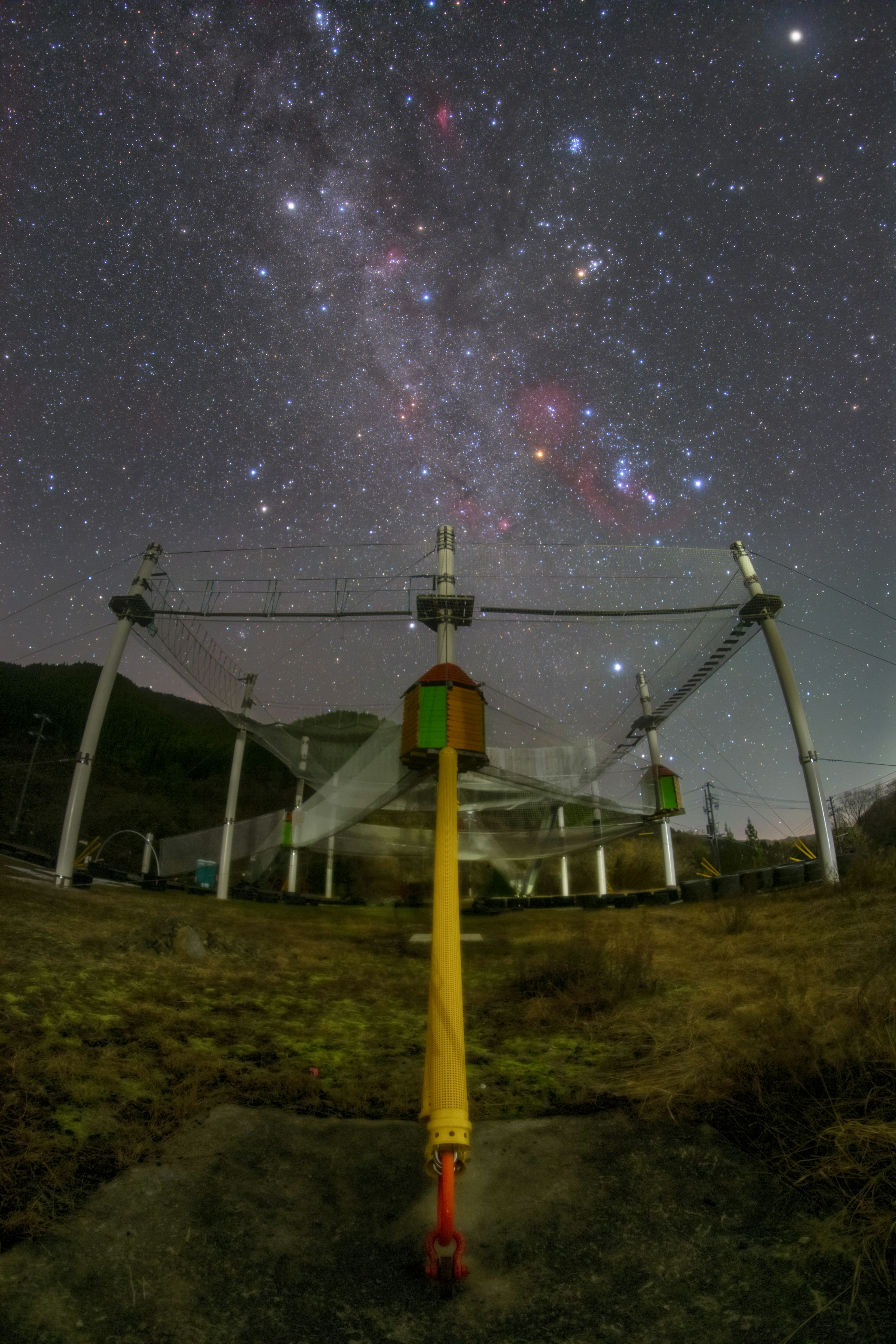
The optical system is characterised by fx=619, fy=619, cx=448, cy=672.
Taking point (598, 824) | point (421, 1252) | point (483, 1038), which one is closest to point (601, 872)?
point (598, 824)

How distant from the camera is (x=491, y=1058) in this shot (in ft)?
17.5

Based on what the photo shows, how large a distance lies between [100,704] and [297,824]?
5.30 metres

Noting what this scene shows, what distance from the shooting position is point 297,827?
1480cm

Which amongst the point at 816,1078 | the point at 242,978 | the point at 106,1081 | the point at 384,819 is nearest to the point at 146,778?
the point at 384,819

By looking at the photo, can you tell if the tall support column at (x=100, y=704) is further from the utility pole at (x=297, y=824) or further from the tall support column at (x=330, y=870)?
the tall support column at (x=330, y=870)

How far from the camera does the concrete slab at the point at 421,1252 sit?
2.52m

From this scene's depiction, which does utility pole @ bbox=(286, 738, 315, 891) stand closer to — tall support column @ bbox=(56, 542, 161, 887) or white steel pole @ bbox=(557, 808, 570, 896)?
tall support column @ bbox=(56, 542, 161, 887)

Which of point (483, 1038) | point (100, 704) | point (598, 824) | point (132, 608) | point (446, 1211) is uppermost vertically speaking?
point (132, 608)

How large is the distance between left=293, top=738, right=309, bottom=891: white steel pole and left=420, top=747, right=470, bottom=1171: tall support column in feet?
34.5

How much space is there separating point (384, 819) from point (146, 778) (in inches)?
708

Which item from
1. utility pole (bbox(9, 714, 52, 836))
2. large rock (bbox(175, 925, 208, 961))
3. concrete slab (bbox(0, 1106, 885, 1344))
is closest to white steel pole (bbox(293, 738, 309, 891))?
large rock (bbox(175, 925, 208, 961))

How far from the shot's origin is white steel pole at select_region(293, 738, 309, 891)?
14828 millimetres

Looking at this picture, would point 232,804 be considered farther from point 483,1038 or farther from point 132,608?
point 483,1038

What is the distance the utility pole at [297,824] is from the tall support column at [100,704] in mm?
4531
